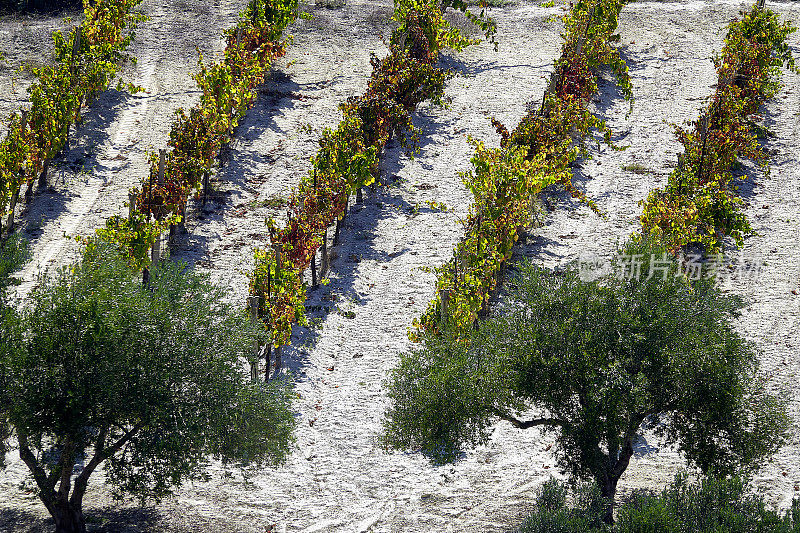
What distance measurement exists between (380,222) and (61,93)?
7.95m

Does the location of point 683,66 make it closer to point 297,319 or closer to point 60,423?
point 297,319

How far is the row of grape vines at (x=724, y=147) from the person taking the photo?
61.2 ft

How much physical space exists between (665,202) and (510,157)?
10.7ft

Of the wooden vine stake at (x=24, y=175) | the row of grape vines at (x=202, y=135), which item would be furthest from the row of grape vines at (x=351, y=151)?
the wooden vine stake at (x=24, y=175)

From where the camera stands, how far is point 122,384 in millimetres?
11859

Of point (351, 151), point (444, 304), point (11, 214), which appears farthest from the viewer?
point (351, 151)

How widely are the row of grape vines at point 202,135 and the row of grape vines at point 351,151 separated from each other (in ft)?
6.90

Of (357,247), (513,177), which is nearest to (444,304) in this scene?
(513,177)

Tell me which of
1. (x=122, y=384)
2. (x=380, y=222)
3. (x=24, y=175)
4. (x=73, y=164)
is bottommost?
(x=122, y=384)

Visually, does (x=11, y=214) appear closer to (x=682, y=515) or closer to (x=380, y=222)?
(x=380, y=222)

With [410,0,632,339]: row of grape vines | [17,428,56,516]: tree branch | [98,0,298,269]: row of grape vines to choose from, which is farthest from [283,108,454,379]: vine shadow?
[17,428,56,516]: tree branch

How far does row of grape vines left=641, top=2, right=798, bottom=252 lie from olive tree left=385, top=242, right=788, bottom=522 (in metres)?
2.66

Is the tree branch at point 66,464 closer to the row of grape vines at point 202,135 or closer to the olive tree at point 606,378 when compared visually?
the olive tree at point 606,378

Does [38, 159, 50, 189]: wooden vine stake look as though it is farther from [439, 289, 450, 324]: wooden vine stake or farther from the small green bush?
the small green bush
